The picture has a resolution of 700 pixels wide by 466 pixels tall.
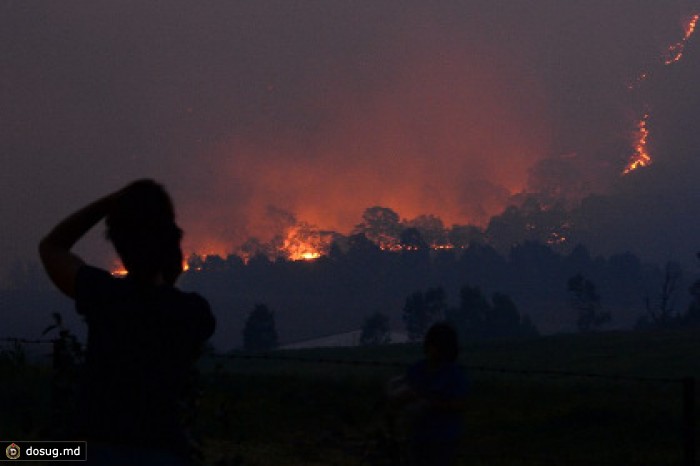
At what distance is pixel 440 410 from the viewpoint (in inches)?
248

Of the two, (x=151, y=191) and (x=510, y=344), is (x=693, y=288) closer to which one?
(x=510, y=344)

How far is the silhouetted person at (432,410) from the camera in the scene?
6.30 metres

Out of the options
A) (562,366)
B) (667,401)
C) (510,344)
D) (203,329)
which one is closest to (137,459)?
(203,329)

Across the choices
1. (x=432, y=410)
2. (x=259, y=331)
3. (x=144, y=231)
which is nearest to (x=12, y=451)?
(x=144, y=231)

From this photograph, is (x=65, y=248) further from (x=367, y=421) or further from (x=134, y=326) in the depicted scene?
(x=367, y=421)

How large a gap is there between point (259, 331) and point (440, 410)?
634 feet

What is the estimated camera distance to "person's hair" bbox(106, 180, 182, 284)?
292 cm

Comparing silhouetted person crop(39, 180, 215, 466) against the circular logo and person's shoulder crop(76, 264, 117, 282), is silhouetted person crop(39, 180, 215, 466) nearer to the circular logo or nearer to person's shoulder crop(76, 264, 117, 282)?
person's shoulder crop(76, 264, 117, 282)

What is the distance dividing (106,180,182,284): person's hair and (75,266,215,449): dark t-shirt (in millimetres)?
74

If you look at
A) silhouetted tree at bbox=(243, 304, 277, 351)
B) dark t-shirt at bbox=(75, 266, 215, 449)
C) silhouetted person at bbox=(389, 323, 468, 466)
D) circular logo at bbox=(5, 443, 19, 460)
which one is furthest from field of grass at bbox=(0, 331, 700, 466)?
silhouetted tree at bbox=(243, 304, 277, 351)

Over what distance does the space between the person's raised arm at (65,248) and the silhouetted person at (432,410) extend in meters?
3.66

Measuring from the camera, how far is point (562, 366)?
297ft

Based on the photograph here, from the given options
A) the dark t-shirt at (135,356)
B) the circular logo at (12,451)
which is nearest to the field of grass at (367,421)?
the circular logo at (12,451)

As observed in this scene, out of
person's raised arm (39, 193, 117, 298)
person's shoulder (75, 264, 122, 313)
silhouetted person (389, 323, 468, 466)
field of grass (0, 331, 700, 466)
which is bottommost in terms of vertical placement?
field of grass (0, 331, 700, 466)
